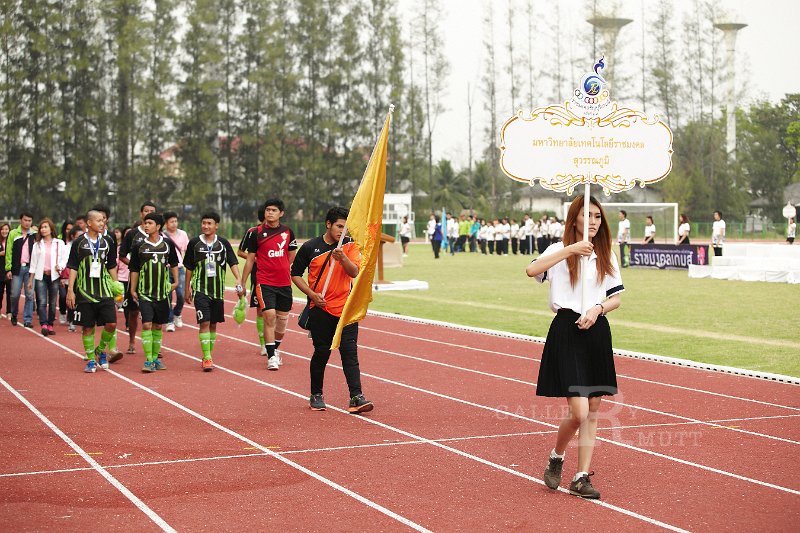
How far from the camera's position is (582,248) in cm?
679

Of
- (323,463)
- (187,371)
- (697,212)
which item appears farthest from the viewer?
(697,212)

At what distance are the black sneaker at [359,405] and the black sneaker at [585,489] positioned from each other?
3195 millimetres

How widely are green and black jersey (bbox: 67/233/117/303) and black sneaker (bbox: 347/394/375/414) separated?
4221 mm

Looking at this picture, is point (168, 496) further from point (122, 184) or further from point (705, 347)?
A: point (122, 184)

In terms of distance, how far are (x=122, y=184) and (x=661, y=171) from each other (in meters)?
57.6

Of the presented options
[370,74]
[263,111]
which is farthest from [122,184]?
[370,74]

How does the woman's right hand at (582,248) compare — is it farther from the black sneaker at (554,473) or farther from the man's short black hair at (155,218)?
the man's short black hair at (155,218)

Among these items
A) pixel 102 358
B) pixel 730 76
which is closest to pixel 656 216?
pixel 730 76

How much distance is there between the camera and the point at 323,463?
7699 millimetres

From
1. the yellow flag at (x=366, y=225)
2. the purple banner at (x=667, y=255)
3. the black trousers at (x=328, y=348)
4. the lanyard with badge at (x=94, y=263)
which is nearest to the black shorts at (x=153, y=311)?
the lanyard with badge at (x=94, y=263)

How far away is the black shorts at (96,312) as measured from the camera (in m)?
12.6

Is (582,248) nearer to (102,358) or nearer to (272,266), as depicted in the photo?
(272,266)

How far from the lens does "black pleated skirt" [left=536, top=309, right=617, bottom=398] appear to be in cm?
690

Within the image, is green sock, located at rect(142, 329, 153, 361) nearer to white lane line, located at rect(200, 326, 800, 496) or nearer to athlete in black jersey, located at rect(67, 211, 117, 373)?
athlete in black jersey, located at rect(67, 211, 117, 373)
